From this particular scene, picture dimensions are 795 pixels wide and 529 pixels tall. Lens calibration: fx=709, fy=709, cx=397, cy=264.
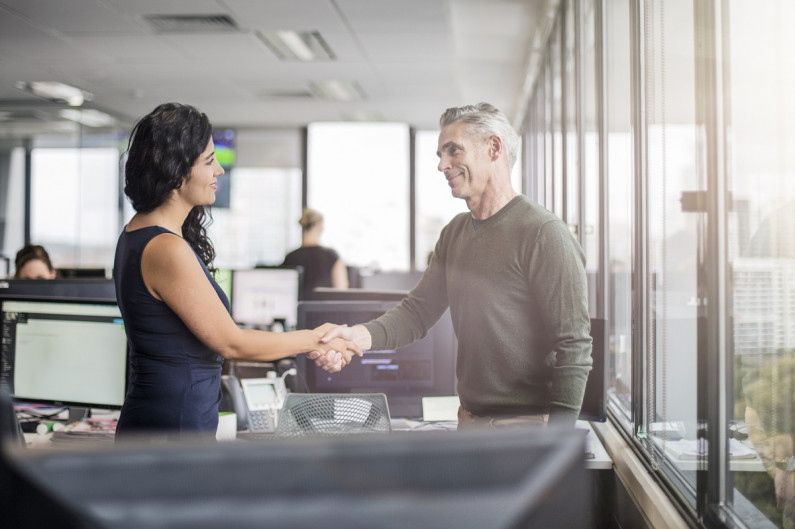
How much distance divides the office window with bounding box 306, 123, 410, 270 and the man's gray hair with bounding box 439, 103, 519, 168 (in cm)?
701

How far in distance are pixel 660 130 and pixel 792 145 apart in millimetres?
883

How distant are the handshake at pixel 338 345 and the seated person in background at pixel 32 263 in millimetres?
2791

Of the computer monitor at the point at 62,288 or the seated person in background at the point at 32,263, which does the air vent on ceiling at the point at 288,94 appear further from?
the computer monitor at the point at 62,288

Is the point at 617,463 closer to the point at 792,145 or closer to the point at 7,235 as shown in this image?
the point at 792,145

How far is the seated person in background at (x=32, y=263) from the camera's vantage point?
4.15m

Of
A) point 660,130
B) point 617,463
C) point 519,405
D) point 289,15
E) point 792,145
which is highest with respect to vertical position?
point 289,15

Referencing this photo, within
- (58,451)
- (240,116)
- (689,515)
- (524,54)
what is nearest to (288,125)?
(240,116)

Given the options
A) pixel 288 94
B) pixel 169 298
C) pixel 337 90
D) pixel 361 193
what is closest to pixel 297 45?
pixel 337 90

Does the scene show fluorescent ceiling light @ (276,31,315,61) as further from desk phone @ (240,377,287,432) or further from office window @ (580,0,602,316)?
desk phone @ (240,377,287,432)

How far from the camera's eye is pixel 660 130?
75.1 inches

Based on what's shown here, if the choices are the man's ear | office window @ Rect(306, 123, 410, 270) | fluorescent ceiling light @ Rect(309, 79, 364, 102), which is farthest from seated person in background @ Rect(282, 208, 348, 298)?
office window @ Rect(306, 123, 410, 270)

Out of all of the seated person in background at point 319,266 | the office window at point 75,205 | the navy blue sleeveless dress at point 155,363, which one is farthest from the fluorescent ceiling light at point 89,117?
the navy blue sleeveless dress at point 155,363

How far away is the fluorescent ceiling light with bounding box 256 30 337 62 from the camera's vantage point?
17.6 feet

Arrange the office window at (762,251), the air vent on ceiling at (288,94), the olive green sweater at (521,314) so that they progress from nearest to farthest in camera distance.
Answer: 1. the office window at (762,251)
2. the olive green sweater at (521,314)
3. the air vent on ceiling at (288,94)
